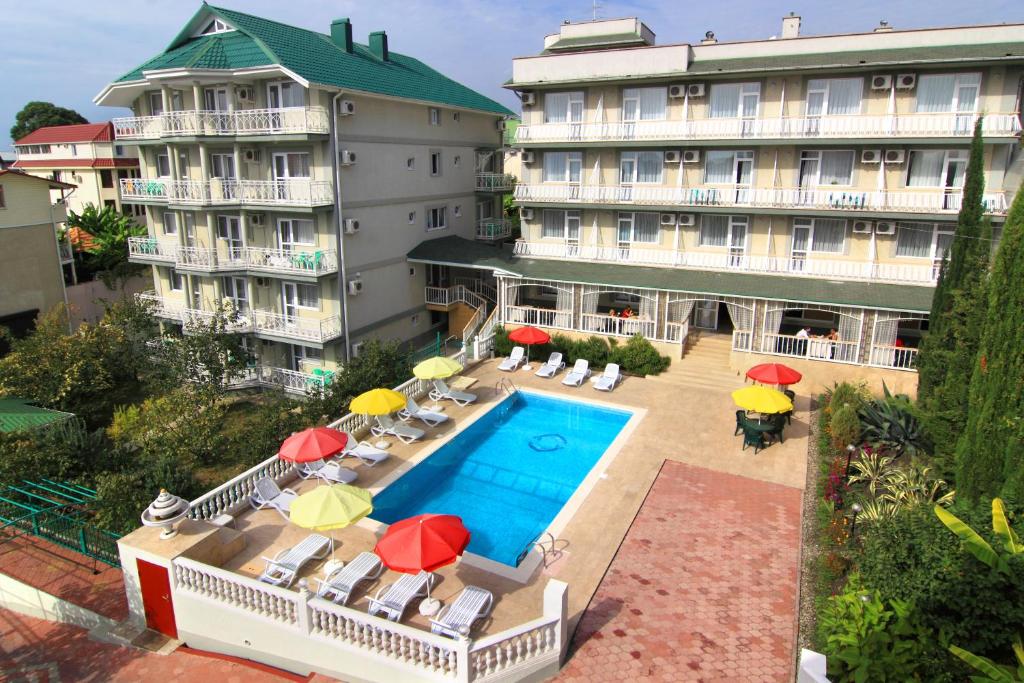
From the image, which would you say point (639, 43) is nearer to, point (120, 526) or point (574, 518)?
point (574, 518)

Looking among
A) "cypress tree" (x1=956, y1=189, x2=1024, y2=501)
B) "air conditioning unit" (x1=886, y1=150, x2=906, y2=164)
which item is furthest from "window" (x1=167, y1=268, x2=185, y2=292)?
"cypress tree" (x1=956, y1=189, x2=1024, y2=501)

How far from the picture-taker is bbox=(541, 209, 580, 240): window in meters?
27.6

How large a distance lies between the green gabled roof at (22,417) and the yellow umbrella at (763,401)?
1871cm

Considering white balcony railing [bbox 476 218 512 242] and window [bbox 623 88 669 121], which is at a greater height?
window [bbox 623 88 669 121]

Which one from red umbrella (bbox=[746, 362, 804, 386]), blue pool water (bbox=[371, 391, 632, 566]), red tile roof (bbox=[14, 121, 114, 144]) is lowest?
blue pool water (bbox=[371, 391, 632, 566])

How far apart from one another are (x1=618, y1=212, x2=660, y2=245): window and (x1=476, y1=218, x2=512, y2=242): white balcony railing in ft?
31.3

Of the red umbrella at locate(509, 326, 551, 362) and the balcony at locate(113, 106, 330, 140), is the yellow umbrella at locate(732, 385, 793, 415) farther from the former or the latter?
the balcony at locate(113, 106, 330, 140)

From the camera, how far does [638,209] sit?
25516mm

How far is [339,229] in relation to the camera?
24.3 metres

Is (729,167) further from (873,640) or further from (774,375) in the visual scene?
(873,640)

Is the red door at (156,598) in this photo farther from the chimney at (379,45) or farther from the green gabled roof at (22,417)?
the chimney at (379,45)

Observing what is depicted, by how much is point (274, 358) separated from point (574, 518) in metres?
17.0

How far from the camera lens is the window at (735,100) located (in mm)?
23562

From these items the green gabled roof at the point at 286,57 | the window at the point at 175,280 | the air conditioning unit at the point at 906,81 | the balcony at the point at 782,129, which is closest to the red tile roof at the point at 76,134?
the window at the point at 175,280
